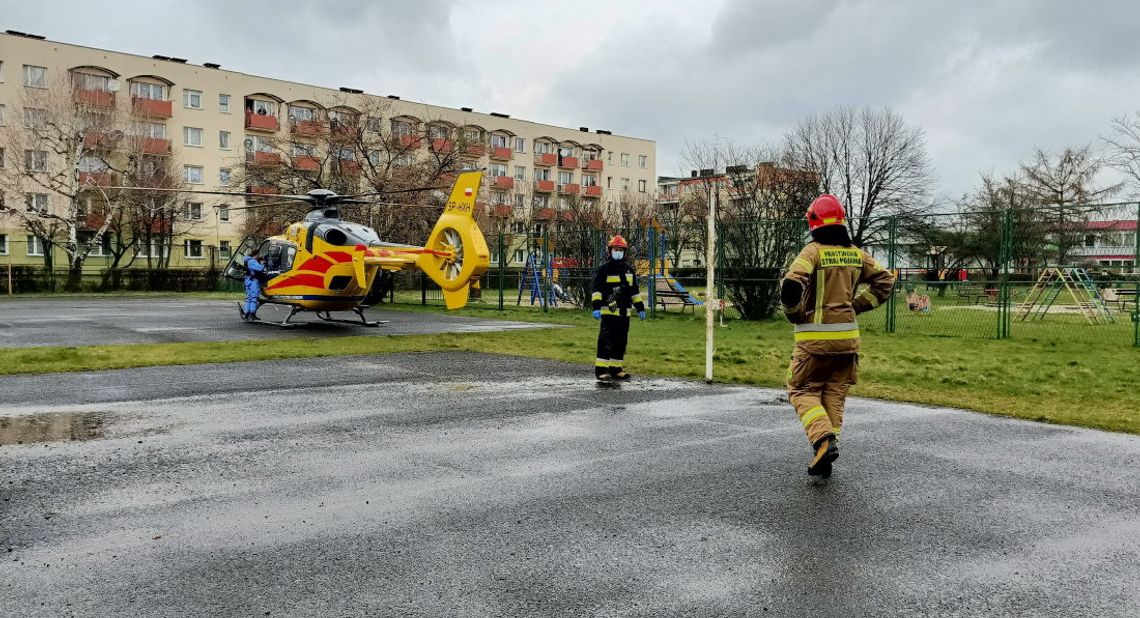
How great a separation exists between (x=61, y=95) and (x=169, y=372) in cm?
4540

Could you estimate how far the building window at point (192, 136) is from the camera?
64.2 meters

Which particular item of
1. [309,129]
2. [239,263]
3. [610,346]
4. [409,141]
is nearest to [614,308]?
[610,346]

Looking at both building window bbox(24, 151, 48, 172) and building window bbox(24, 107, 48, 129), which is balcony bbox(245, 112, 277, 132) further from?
building window bbox(24, 107, 48, 129)

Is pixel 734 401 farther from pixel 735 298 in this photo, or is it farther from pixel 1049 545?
pixel 735 298

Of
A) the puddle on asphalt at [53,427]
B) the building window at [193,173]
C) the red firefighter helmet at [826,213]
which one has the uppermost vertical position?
the building window at [193,173]

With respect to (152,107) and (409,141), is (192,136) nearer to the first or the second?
(152,107)

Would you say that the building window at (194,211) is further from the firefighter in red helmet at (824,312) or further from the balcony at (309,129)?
the firefighter in red helmet at (824,312)

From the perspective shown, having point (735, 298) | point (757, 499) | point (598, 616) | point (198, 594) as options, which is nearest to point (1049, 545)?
point (757, 499)

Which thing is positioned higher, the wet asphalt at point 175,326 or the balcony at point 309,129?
the balcony at point 309,129

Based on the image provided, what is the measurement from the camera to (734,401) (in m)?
9.70

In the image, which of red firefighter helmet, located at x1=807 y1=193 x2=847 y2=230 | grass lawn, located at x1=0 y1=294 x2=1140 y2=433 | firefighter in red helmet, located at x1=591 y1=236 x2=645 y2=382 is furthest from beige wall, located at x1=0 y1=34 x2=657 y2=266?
red firefighter helmet, located at x1=807 y1=193 x2=847 y2=230

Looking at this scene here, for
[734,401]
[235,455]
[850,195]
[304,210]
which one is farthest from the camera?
[850,195]

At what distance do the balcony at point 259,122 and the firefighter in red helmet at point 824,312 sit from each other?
6713 cm

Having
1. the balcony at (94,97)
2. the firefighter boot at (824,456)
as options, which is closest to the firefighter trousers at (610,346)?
the firefighter boot at (824,456)
